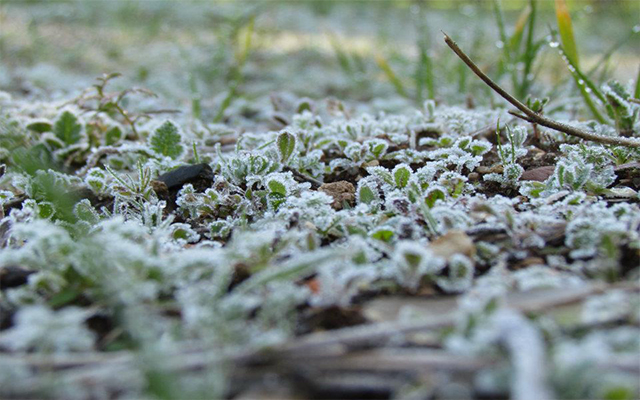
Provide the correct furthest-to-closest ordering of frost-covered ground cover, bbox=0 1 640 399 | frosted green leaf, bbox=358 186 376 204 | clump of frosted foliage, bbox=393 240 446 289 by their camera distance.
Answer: frosted green leaf, bbox=358 186 376 204, clump of frosted foliage, bbox=393 240 446 289, frost-covered ground cover, bbox=0 1 640 399

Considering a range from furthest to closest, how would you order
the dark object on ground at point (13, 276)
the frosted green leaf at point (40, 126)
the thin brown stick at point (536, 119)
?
the frosted green leaf at point (40, 126) < the thin brown stick at point (536, 119) < the dark object on ground at point (13, 276)

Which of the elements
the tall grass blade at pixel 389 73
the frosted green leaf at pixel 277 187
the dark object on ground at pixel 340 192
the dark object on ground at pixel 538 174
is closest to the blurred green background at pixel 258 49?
the tall grass blade at pixel 389 73

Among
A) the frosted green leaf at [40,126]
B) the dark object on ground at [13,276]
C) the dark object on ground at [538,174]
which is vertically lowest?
the dark object on ground at [13,276]

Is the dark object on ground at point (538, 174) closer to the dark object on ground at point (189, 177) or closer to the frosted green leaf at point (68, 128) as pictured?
the dark object on ground at point (189, 177)

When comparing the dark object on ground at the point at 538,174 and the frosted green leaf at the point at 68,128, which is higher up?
the frosted green leaf at the point at 68,128

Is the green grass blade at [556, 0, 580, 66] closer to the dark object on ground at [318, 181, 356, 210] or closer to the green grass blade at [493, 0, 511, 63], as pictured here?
the green grass blade at [493, 0, 511, 63]

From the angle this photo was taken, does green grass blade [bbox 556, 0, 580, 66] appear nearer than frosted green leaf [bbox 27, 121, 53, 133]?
No

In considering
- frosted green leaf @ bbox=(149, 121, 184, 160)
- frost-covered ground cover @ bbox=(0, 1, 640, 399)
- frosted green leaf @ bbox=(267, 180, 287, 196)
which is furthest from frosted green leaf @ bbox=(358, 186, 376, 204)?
frosted green leaf @ bbox=(149, 121, 184, 160)

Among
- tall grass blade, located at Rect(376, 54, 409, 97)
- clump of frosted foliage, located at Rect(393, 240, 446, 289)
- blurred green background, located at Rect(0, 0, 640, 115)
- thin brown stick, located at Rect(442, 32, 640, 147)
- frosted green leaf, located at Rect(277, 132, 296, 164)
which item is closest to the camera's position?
clump of frosted foliage, located at Rect(393, 240, 446, 289)
